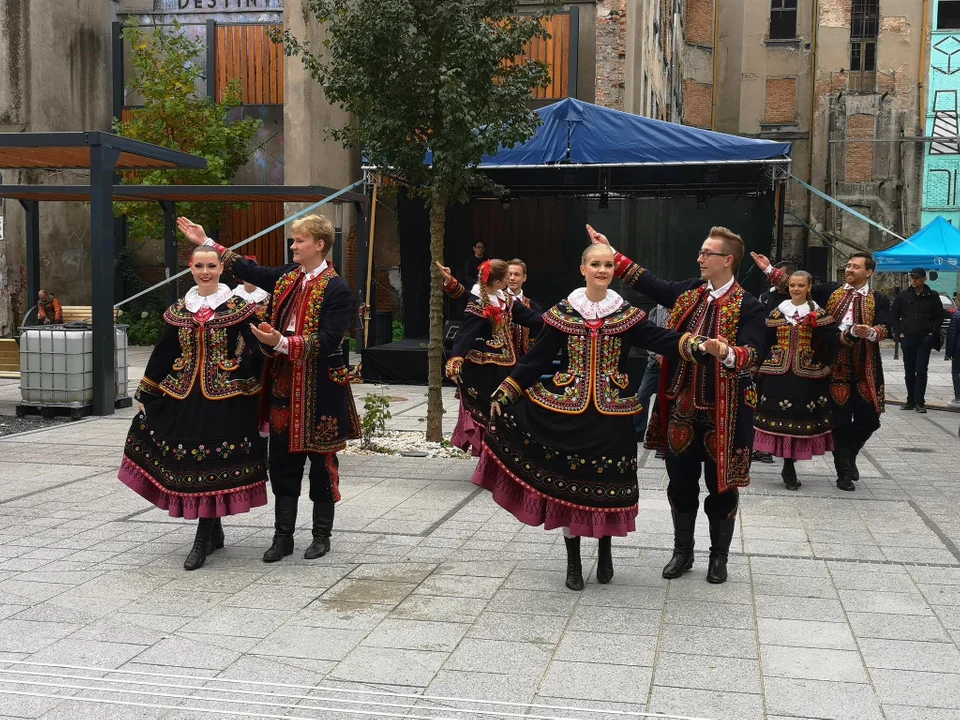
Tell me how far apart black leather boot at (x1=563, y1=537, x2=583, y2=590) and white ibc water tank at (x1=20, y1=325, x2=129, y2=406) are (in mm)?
8109

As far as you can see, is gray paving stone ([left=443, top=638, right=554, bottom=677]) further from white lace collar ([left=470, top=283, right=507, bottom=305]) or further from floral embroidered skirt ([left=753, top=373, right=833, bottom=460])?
floral embroidered skirt ([left=753, top=373, right=833, bottom=460])

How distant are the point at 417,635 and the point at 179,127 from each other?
Answer: 20.5 m

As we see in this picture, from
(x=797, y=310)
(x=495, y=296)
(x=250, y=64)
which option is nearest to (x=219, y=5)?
(x=250, y=64)

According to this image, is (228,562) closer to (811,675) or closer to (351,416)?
(351,416)

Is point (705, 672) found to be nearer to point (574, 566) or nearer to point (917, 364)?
point (574, 566)

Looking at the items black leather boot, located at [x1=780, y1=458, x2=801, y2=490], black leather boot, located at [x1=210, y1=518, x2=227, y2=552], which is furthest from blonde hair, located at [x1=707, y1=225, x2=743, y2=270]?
black leather boot, located at [x1=780, y1=458, x2=801, y2=490]

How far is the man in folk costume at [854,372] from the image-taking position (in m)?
8.64

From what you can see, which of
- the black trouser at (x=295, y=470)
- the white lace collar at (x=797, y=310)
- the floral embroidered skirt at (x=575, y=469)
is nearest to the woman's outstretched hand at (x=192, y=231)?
the black trouser at (x=295, y=470)

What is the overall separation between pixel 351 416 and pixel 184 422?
0.93 meters

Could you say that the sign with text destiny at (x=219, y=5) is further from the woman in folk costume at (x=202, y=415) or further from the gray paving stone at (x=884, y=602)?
the gray paving stone at (x=884, y=602)

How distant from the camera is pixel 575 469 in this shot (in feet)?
17.4

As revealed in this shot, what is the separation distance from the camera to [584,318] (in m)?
5.35

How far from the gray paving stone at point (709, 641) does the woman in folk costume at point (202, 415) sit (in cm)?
243

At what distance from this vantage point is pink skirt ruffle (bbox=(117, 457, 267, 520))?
5762 mm
